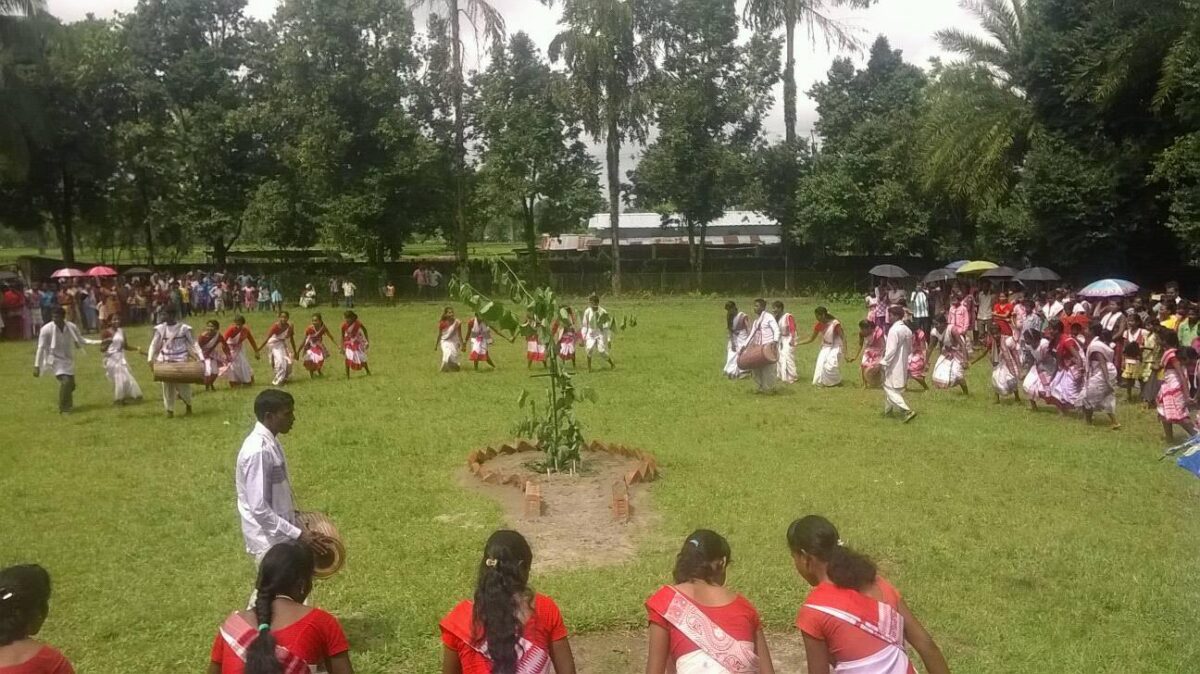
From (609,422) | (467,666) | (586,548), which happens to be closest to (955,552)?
(586,548)

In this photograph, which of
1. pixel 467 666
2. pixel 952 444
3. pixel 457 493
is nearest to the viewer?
pixel 467 666

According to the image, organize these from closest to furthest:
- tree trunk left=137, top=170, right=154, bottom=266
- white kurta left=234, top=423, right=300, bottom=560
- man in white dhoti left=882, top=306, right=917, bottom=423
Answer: white kurta left=234, top=423, right=300, bottom=560 → man in white dhoti left=882, top=306, right=917, bottom=423 → tree trunk left=137, top=170, right=154, bottom=266

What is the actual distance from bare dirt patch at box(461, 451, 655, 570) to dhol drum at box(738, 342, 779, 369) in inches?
189

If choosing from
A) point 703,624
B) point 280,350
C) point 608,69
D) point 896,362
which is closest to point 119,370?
point 280,350

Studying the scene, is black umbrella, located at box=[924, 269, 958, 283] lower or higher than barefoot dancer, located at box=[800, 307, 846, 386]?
higher

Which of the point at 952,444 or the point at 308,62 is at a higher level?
the point at 308,62

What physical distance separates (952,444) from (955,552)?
14.4 ft

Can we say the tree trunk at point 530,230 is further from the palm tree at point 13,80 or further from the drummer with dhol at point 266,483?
the drummer with dhol at point 266,483

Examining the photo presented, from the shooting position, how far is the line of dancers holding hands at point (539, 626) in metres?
3.57

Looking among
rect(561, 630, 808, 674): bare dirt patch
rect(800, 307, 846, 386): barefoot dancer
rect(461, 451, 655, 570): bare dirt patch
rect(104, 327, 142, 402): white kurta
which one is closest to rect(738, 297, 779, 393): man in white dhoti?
rect(800, 307, 846, 386): barefoot dancer

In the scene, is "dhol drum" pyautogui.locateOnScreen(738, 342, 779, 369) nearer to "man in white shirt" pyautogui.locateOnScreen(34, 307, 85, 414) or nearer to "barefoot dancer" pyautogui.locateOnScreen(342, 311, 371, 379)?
"barefoot dancer" pyautogui.locateOnScreen(342, 311, 371, 379)

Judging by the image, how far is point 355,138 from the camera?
39625mm

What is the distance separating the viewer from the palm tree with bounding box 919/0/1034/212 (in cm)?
2812

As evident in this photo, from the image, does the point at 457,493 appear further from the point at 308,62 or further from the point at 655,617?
the point at 308,62
